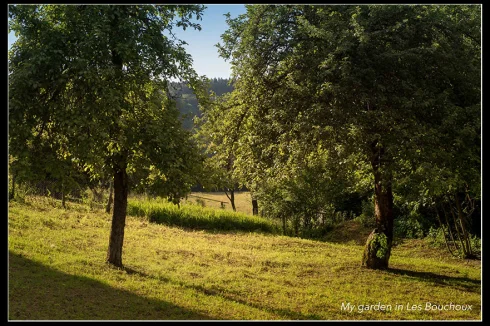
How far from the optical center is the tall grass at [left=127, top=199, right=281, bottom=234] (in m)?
25.7

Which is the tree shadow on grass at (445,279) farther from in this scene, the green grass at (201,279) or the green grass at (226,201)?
the green grass at (226,201)

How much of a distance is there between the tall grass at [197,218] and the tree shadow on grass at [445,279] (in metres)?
12.6

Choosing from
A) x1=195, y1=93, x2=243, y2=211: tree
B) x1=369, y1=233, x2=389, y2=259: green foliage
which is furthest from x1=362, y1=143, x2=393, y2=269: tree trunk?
x1=195, y1=93, x2=243, y2=211: tree

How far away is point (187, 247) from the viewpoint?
17844mm

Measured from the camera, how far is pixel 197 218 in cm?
2628

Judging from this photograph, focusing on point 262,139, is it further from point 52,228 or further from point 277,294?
point 52,228

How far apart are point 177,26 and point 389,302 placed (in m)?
8.70

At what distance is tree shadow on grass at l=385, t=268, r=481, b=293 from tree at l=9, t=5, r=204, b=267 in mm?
8263

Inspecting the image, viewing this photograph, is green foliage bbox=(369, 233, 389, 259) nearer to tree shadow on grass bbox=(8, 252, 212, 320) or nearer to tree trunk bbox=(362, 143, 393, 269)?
tree trunk bbox=(362, 143, 393, 269)

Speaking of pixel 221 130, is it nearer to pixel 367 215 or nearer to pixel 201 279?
pixel 201 279

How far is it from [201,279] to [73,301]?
405cm

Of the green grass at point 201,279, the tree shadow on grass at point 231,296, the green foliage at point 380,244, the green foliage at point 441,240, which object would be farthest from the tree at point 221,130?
the green foliage at point 441,240
